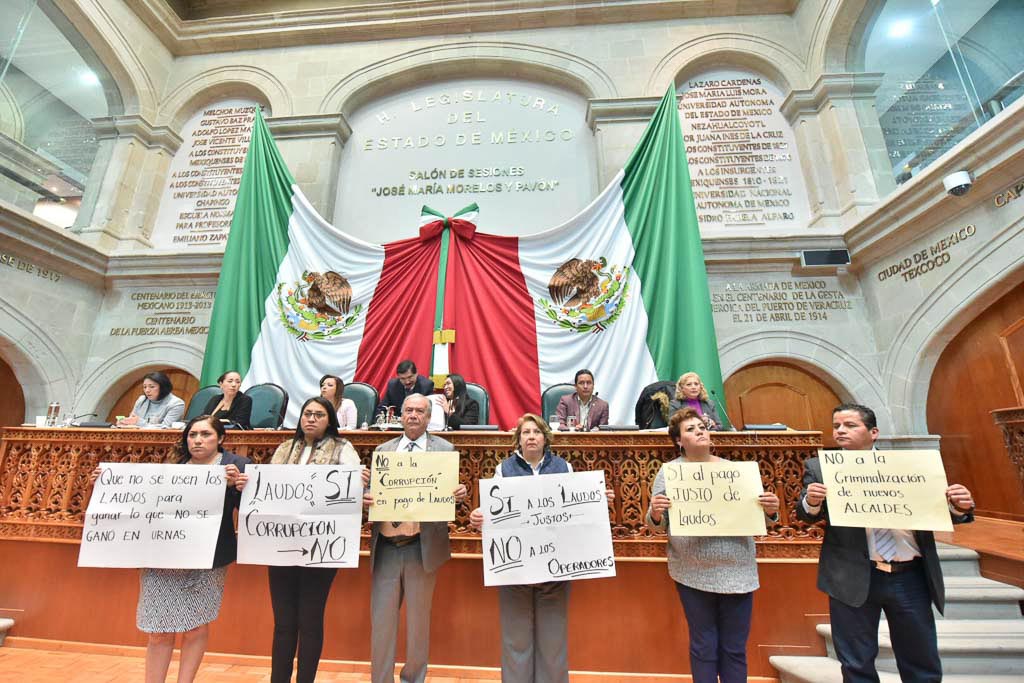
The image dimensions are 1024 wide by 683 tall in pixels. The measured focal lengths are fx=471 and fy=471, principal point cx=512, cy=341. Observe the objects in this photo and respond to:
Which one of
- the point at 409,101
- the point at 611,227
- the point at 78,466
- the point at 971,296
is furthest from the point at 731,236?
the point at 78,466

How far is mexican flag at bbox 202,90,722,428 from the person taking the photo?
456 cm

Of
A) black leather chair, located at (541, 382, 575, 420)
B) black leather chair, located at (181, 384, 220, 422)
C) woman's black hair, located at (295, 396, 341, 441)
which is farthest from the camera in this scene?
black leather chair, located at (541, 382, 575, 420)

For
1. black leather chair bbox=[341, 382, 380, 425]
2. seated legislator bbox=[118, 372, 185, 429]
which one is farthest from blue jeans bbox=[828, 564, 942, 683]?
seated legislator bbox=[118, 372, 185, 429]

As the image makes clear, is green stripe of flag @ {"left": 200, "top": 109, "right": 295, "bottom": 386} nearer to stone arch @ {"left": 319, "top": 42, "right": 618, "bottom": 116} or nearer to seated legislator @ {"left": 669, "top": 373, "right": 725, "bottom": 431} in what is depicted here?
stone arch @ {"left": 319, "top": 42, "right": 618, "bottom": 116}

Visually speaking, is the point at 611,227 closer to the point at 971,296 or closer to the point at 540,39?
the point at 971,296

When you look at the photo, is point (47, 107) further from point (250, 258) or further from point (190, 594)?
point (190, 594)

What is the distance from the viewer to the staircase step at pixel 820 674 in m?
2.10

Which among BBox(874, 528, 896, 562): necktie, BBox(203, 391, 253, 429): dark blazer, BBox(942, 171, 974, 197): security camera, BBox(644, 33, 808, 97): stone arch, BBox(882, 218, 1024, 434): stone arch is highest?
BBox(644, 33, 808, 97): stone arch

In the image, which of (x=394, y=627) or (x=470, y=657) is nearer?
(x=394, y=627)

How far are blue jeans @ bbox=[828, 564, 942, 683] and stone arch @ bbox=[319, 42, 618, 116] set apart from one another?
20.7 feet

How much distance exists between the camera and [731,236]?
5.32m

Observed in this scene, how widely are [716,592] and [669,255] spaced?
3.38 meters

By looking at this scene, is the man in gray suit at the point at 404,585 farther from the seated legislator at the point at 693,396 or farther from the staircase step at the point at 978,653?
the staircase step at the point at 978,653

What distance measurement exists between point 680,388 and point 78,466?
3862 mm
